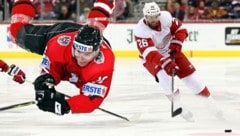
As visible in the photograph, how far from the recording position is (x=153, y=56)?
20.9ft

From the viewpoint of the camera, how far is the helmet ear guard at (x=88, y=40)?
13.9 ft

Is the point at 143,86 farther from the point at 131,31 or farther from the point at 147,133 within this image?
the point at 131,31

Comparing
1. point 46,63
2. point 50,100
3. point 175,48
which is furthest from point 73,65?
point 175,48

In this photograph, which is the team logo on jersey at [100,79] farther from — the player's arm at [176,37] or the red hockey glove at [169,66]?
the player's arm at [176,37]

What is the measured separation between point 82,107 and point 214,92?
3.73 meters

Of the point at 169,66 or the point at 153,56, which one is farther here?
the point at 153,56

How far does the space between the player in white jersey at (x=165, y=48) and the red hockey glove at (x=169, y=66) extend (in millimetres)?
68

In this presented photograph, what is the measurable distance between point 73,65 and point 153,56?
199 cm

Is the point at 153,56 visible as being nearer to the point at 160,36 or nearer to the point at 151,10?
the point at 160,36

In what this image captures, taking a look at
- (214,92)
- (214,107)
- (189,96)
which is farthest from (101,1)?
(214,92)

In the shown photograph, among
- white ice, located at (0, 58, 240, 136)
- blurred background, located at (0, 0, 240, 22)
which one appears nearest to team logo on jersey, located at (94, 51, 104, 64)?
white ice, located at (0, 58, 240, 136)

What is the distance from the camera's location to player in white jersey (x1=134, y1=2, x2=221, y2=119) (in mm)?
6445

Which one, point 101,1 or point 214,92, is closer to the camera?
point 101,1

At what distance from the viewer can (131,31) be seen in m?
11.9
